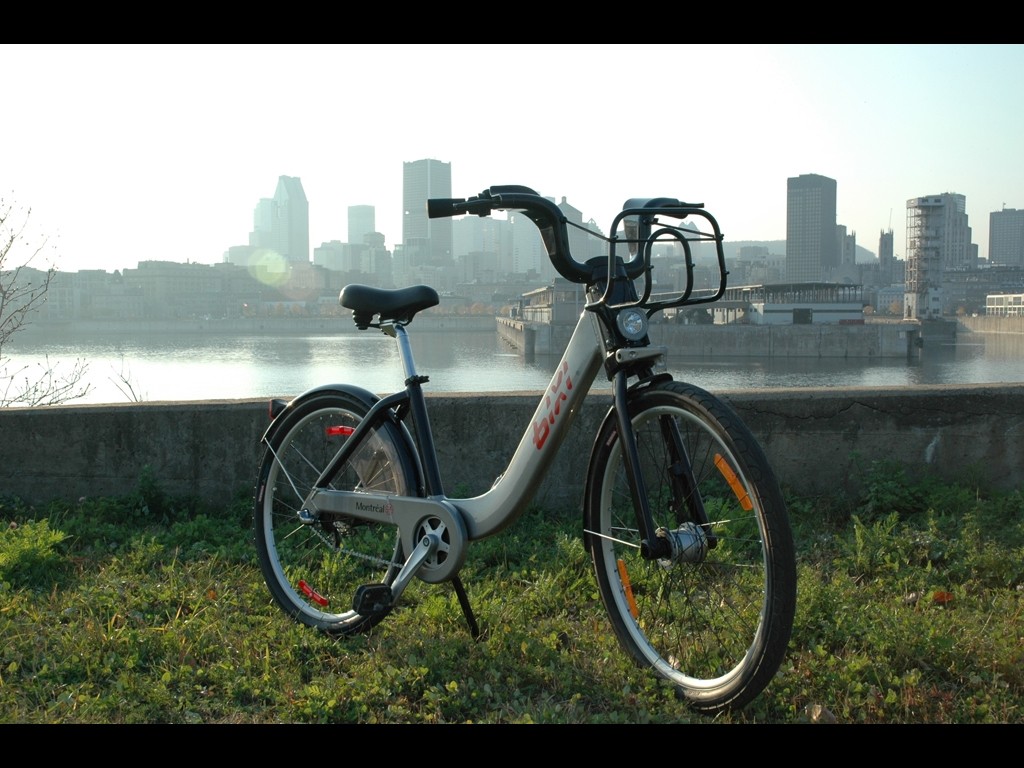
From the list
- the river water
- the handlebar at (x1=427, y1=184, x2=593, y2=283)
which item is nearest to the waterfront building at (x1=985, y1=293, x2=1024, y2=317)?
the river water

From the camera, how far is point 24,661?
2.54 metres

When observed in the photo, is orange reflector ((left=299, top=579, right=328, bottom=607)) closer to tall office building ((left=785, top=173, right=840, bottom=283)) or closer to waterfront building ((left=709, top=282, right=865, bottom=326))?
waterfront building ((left=709, top=282, right=865, bottom=326))

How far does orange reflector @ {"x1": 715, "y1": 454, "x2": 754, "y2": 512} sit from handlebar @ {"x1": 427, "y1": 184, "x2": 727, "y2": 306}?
1.35 feet

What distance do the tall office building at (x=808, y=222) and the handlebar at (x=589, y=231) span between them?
10929 centimetres

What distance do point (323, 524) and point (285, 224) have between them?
104 m

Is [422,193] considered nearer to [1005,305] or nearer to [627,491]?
[627,491]

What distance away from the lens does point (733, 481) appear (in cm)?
205

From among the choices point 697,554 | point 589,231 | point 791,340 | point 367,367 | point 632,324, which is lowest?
point 367,367

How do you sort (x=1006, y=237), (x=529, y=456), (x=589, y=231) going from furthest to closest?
(x=1006, y=237), (x=529, y=456), (x=589, y=231)

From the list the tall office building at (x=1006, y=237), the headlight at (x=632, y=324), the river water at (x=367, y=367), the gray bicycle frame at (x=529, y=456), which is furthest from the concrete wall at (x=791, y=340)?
the tall office building at (x=1006, y=237)

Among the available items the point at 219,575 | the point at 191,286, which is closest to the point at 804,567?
the point at 219,575

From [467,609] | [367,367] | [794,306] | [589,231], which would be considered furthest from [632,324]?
[794,306]

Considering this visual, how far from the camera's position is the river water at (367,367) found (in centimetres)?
2627
